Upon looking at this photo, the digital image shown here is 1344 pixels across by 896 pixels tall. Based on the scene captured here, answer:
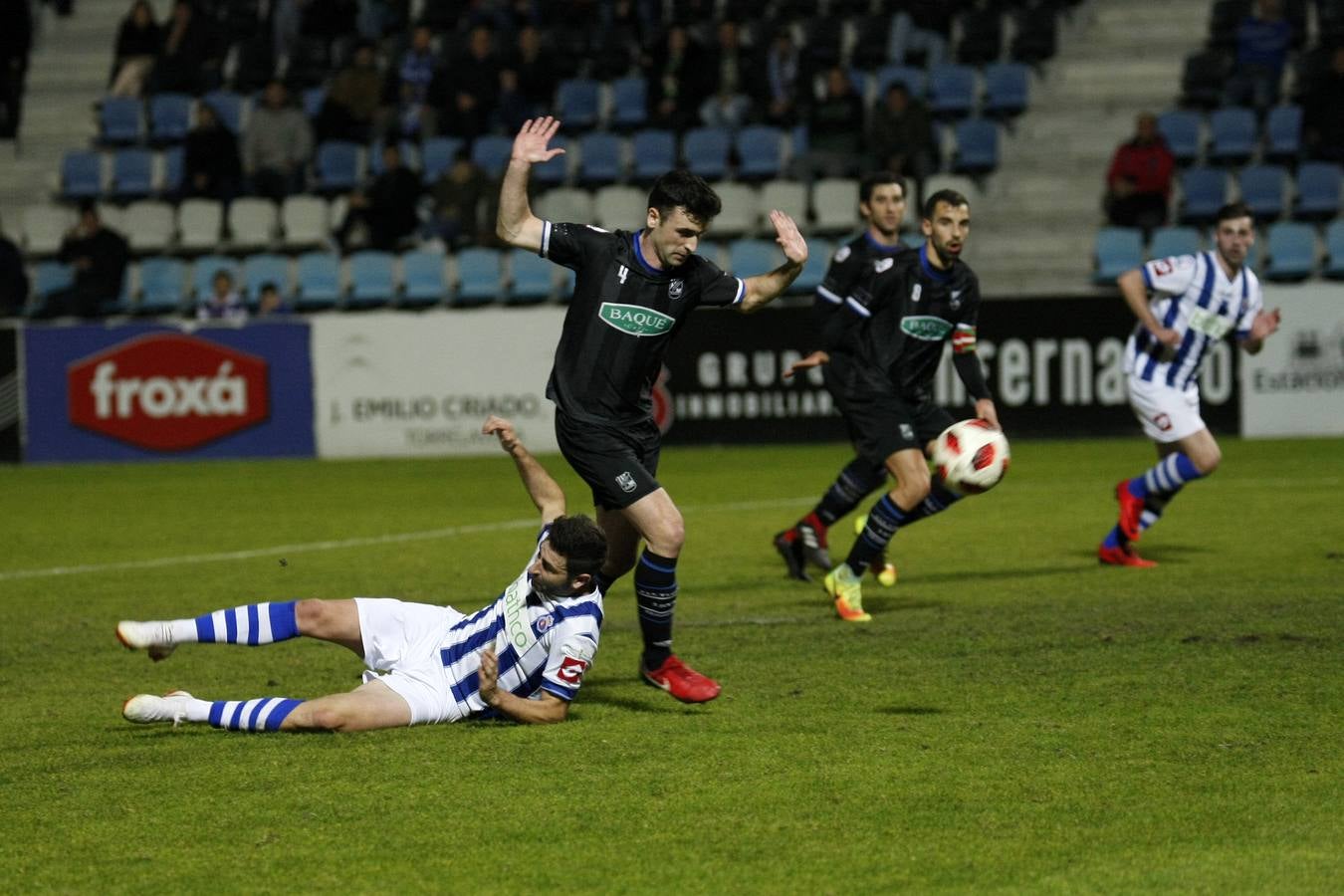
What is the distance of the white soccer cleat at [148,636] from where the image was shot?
662cm

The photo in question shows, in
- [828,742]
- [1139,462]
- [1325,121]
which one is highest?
[1325,121]

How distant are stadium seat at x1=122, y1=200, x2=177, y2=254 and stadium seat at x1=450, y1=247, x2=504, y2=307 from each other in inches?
176

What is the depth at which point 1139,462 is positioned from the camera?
16844mm

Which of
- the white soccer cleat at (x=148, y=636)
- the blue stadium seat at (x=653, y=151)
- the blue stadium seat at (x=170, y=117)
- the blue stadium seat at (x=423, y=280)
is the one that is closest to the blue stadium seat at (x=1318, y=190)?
the blue stadium seat at (x=653, y=151)

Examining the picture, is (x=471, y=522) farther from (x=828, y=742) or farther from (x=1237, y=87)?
(x=1237, y=87)

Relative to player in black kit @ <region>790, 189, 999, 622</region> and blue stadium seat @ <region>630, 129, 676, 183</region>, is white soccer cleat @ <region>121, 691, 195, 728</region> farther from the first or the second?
blue stadium seat @ <region>630, 129, 676, 183</region>

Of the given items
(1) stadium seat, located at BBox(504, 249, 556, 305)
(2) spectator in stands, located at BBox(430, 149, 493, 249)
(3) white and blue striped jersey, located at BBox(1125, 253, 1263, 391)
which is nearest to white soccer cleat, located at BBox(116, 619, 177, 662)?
(3) white and blue striped jersey, located at BBox(1125, 253, 1263, 391)

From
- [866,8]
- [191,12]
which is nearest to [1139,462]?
[866,8]

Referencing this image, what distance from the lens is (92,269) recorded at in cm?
2231

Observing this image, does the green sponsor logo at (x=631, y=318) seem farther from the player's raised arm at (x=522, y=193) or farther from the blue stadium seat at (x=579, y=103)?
the blue stadium seat at (x=579, y=103)

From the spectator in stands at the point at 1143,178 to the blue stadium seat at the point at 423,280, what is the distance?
791cm

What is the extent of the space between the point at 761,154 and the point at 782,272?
15639 millimetres

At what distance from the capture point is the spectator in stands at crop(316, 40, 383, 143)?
79.5 feet

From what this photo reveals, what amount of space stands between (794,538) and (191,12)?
59.0 feet
